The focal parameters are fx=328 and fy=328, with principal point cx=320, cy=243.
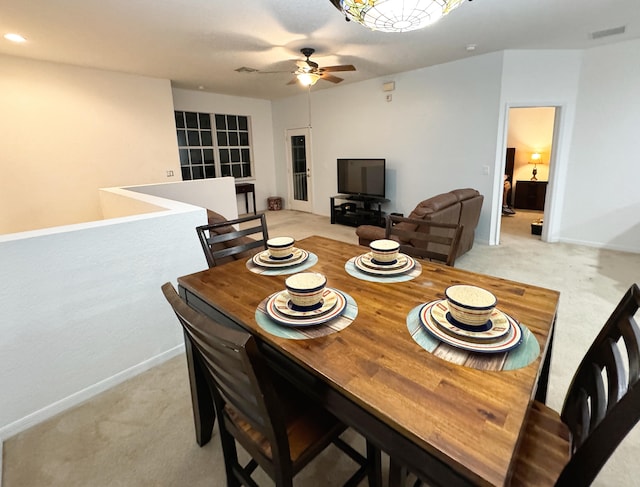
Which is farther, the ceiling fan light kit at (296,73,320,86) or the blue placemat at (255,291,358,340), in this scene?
the ceiling fan light kit at (296,73,320,86)

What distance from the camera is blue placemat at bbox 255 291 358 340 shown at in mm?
1048

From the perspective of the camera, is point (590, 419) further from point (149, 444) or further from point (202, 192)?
point (202, 192)

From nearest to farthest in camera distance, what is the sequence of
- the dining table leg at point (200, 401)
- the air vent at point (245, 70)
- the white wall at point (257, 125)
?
the dining table leg at point (200, 401)
the air vent at point (245, 70)
the white wall at point (257, 125)

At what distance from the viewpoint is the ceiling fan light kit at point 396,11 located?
1.39 meters

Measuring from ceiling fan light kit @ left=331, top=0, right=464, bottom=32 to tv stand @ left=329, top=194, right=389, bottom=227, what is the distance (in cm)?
426

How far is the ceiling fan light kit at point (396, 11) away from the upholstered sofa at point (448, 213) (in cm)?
186

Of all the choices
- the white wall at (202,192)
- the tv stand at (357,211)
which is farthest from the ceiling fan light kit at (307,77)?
the tv stand at (357,211)

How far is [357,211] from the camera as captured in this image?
6.18 metres

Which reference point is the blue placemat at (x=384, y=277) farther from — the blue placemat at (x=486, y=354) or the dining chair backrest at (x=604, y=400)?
the dining chair backrest at (x=604, y=400)

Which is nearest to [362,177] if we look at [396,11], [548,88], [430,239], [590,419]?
[548,88]

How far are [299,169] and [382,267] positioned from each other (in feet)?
21.5

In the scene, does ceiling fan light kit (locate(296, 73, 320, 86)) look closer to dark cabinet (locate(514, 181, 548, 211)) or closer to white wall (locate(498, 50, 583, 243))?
white wall (locate(498, 50, 583, 243))

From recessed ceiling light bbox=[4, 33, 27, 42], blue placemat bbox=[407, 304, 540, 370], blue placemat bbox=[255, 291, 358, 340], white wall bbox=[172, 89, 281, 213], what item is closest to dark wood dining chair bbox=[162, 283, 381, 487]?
blue placemat bbox=[255, 291, 358, 340]

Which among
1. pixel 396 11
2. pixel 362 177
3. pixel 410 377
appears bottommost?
pixel 410 377
